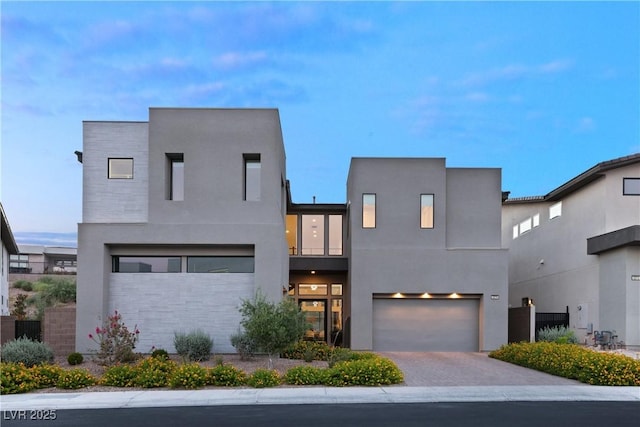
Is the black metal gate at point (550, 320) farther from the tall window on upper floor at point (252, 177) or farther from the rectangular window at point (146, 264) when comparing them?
the rectangular window at point (146, 264)

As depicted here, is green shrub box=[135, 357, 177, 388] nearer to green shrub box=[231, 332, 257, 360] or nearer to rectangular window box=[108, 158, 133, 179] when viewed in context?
green shrub box=[231, 332, 257, 360]

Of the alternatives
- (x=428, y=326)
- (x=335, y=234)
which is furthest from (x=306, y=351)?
(x=335, y=234)

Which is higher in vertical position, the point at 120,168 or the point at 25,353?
the point at 120,168

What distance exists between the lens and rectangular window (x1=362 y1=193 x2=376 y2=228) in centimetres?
2319

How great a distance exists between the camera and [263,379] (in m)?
13.6

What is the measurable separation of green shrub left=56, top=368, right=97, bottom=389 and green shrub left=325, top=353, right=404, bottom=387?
5976 millimetres

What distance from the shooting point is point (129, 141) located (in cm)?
1900

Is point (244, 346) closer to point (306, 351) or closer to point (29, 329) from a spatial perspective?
point (306, 351)

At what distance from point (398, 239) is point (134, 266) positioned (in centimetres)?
1062

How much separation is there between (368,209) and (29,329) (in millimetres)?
13789

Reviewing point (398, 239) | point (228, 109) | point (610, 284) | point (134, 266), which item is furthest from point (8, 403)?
point (610, 284)

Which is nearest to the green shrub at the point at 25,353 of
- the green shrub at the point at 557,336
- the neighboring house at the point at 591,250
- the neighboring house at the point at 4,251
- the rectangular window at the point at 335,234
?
the neighboring house at the point at 4,251

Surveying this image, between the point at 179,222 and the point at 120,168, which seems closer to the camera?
the point at 179,222

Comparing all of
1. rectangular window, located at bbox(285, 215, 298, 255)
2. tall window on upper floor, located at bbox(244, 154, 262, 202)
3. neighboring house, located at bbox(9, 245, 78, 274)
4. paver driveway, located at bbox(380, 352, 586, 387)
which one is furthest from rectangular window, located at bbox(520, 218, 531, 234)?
neighboring house, located at bbox(9, 245, 78, 274)
